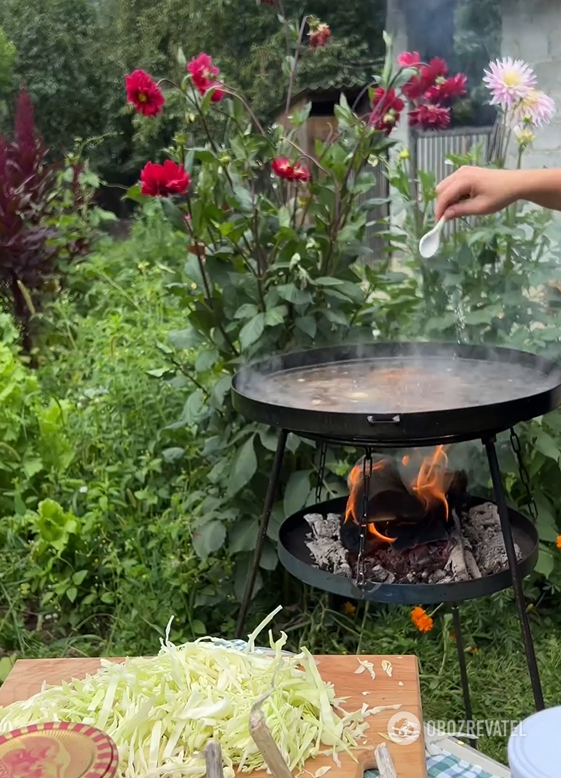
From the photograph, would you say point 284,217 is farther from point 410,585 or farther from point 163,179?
point 410,585

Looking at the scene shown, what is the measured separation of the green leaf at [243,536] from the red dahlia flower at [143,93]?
1.35 m

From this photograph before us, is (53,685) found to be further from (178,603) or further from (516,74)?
(516,74)

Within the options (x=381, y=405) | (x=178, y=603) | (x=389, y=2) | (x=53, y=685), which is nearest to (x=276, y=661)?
(x=53, y=685)

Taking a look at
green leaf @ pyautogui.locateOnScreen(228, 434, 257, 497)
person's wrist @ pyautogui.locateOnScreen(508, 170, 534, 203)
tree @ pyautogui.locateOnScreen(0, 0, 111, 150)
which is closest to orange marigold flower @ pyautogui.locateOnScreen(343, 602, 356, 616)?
green leaf @ pyautogui.locateOnScreen(228, 434, 257, 497)

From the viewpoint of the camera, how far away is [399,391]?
1.92m

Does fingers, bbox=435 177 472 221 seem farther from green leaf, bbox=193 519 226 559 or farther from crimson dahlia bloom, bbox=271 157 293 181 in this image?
green leaf, bbox=193 519 226 559

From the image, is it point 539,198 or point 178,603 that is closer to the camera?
point 539,198

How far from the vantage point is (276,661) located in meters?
1.37

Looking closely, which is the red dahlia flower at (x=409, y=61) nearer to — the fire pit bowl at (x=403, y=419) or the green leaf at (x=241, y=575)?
the fire pit bowl at (x=403, y=419)

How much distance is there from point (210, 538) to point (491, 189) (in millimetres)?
1422

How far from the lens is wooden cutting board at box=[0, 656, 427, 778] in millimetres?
1218

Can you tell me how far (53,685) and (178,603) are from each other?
4.44ft

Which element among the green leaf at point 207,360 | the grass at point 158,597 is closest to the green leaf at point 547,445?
the grass at point 158,597

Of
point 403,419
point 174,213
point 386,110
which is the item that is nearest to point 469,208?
point 403,419
